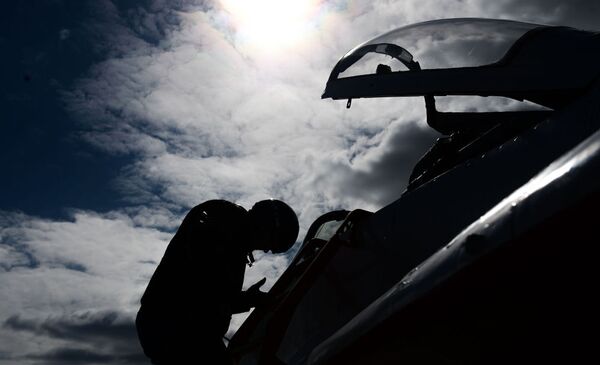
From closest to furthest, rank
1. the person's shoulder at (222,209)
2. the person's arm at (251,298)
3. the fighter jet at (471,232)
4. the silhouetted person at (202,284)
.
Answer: the fighter jet at (471,232) → the silhouetted person at (202,284) → the person's shoulder at (222,209) → the person's arm at (251,298)

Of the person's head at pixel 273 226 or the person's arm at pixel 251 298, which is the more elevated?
the person's head at pixel 273 226

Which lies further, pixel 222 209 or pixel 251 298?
pixel 251 298

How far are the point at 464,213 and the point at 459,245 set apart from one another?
40.5 inches

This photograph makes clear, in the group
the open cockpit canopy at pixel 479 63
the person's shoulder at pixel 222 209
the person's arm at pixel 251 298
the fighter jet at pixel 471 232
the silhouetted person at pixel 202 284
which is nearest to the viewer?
the fighter jet at pixel 471 232

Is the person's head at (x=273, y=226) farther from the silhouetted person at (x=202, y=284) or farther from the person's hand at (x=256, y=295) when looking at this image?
the person's hand at (x=256, y=295)

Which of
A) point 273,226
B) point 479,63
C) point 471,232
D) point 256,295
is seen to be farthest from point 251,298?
point 471,232

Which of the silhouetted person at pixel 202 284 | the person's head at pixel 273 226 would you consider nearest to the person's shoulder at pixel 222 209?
the silhouetted person at pixel 202 284

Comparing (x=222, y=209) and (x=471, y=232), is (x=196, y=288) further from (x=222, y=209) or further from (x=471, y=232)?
(x=471, y=232)

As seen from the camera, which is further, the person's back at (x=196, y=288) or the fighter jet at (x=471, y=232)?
the person's back at (x=196, y=288)

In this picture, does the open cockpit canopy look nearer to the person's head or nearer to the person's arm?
the person's head

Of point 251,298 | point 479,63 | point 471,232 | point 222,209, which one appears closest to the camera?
point 471,232

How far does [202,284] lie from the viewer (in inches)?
142

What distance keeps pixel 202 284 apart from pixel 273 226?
806mm

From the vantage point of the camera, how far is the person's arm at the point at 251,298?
13.2 feet
